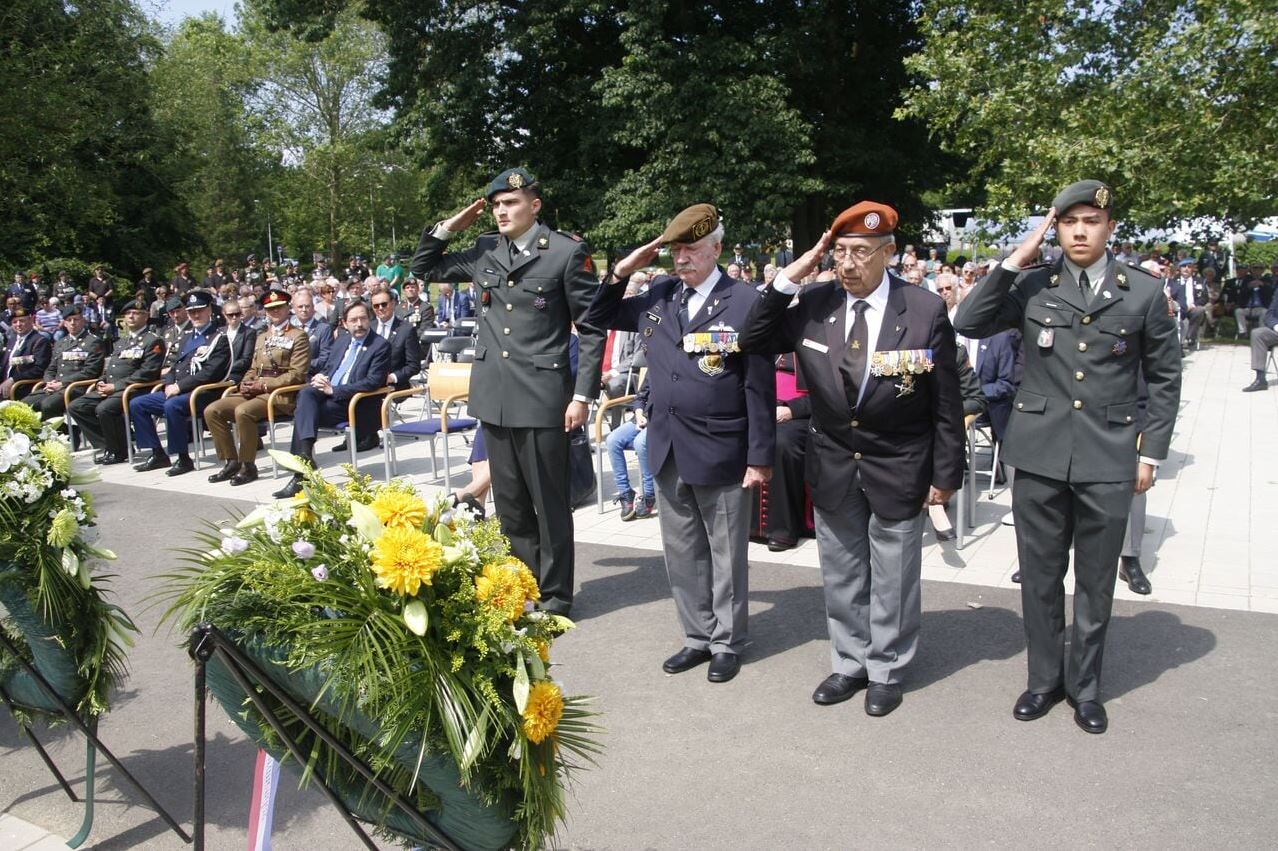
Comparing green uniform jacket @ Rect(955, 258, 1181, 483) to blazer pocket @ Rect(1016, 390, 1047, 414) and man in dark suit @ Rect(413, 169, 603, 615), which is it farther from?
man in dark suit @ Rect(413, 169, 603, 615)

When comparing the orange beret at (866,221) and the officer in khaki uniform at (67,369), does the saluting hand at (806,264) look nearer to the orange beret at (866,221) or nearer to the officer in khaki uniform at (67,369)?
the orange beret at (866,221)

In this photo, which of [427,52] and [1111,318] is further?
[427,52]

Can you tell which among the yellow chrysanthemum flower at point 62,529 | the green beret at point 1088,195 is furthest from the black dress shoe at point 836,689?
the yellow chrysanthemum flower at point 62,529

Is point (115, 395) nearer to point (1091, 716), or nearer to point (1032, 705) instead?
point (1032, 705)

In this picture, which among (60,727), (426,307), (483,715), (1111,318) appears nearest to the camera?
(483,715)

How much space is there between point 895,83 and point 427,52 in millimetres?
10849

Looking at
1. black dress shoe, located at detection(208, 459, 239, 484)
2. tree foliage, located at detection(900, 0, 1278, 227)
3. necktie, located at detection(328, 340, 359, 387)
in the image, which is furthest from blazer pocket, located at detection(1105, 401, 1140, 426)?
tree foliage, located at detection(900, 0, 1278, 227)

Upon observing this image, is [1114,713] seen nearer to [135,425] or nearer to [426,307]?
[135,425]

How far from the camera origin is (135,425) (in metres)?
10.5

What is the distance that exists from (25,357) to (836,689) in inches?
458

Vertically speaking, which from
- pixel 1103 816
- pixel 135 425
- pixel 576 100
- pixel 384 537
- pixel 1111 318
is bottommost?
pixel 1103 816

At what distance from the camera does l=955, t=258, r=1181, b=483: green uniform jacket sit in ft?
13.6

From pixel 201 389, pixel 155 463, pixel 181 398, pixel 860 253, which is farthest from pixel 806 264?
pixel 155 463

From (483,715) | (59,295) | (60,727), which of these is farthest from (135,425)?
(59,295)
